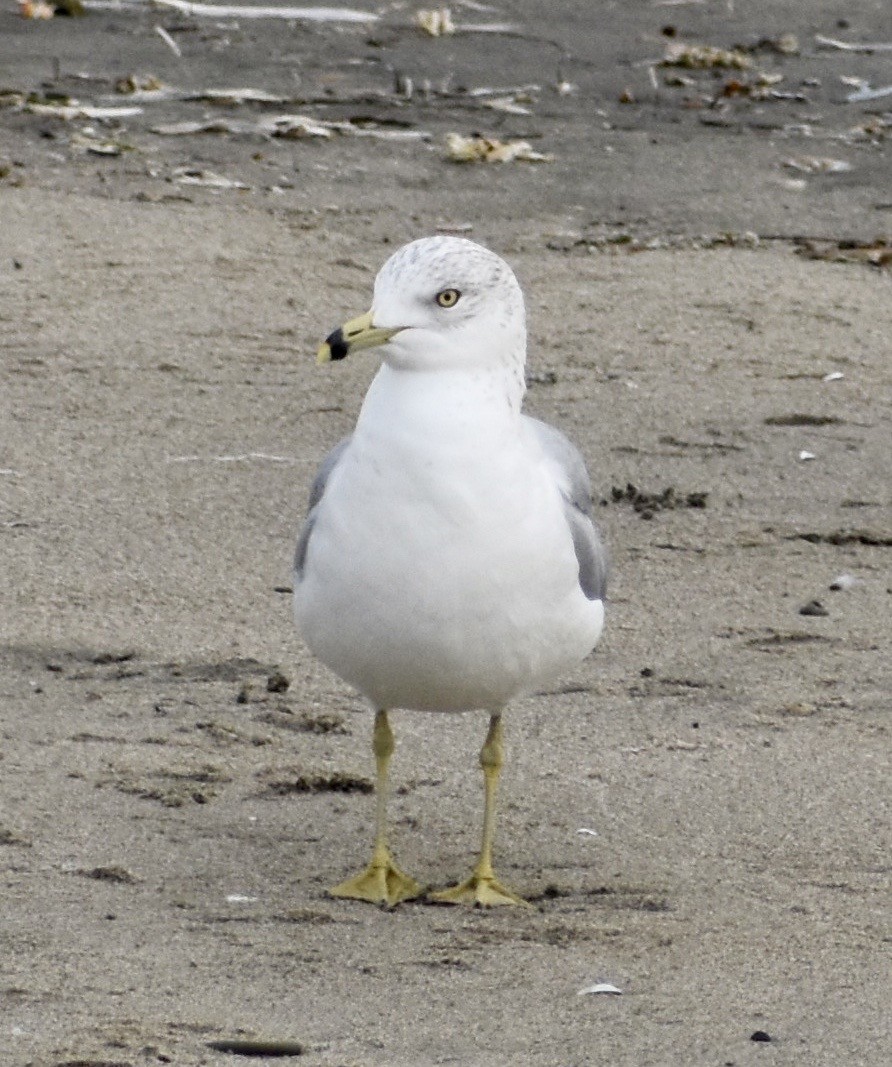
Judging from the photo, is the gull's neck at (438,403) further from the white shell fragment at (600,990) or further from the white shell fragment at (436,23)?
the white shell fragment at (436,23)

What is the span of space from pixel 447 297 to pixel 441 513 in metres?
0.40

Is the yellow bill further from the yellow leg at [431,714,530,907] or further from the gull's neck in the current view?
the yellow leg at [431,714,530,907]

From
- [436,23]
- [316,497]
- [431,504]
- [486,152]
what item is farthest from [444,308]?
[436,23]

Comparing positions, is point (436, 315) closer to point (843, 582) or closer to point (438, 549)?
point (438, 549)

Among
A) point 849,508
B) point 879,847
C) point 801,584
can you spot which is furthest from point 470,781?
point 849,508

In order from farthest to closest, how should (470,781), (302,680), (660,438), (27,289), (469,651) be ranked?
(27,289)
(660,438)
(302,680)
(470,781)
(469,651)

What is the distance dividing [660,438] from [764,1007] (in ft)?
13.0

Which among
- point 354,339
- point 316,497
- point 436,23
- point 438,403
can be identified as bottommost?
point 436,23

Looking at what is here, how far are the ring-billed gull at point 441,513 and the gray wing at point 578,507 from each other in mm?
110

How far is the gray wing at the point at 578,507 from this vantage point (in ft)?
15.0

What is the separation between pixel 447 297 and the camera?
428 centimetres

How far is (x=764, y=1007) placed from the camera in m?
4.08

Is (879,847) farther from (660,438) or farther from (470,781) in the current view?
(660,438)

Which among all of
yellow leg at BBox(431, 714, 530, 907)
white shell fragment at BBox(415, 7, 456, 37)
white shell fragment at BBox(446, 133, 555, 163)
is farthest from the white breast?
white shell fragment at BBox(415, 7, 456, 37)
